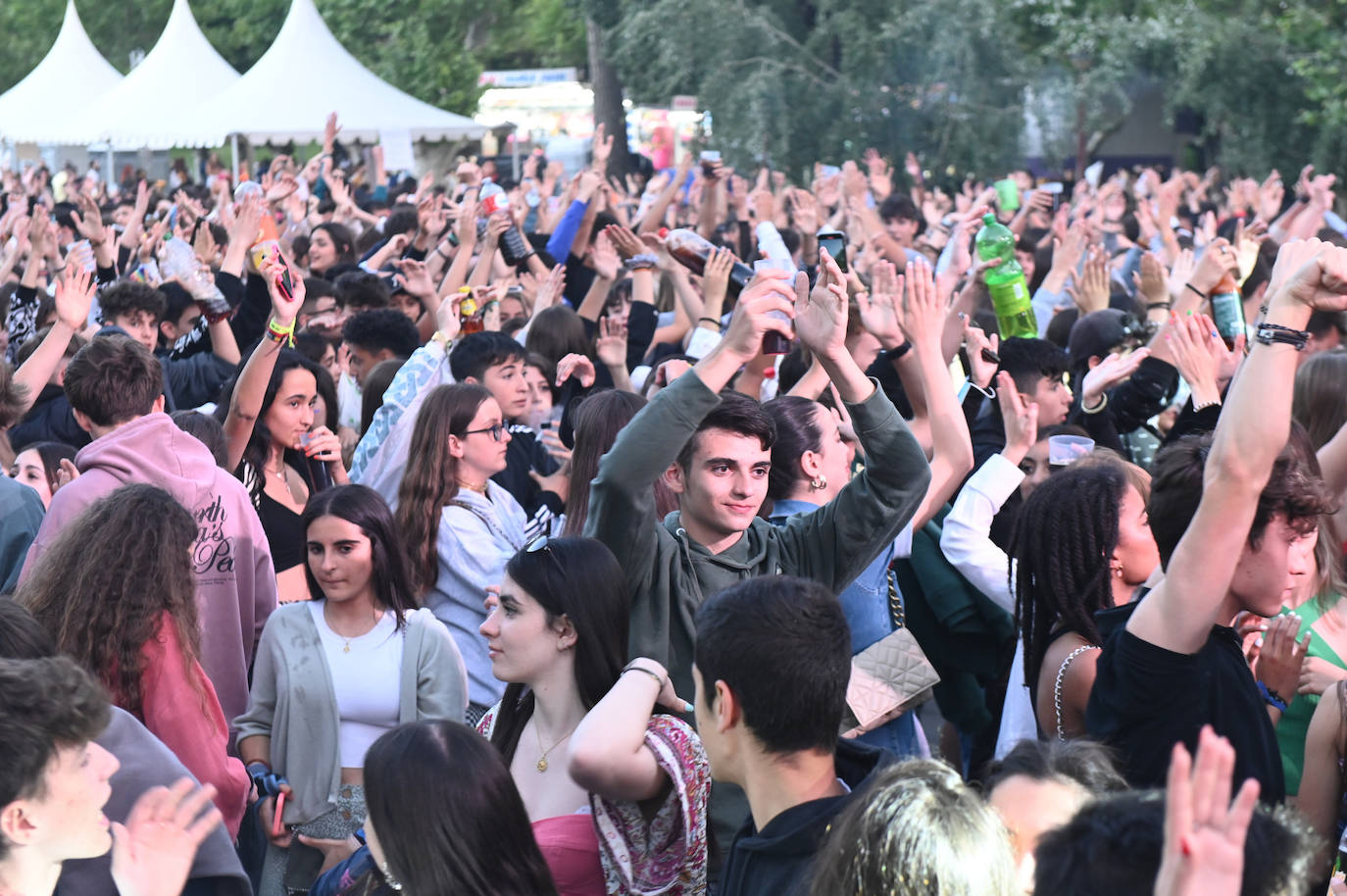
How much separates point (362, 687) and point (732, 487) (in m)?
1.24

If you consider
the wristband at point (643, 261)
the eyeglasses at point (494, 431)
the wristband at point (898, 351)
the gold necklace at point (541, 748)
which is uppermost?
the wristband at point (898, 351)

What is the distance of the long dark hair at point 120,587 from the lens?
3578 millimetres

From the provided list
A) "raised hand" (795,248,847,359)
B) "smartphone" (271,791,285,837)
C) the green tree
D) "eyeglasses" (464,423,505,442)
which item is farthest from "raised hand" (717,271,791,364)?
the green tree

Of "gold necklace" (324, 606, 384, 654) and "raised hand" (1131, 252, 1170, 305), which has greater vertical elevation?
"raised hand" (1131, 252, 1170, 305)

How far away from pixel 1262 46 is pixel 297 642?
23214 mm

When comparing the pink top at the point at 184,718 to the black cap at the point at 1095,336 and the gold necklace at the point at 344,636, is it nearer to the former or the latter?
the gold necklace at the point at 344,636

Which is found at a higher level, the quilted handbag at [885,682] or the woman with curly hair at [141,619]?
→ the woman with curly hair at [141,619]

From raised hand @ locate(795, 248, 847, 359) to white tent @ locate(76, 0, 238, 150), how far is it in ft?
65.9

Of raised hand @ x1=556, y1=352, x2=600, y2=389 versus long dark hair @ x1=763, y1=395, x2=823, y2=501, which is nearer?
long dark hair @ x1=763, y1=395, x2=823, y2=501

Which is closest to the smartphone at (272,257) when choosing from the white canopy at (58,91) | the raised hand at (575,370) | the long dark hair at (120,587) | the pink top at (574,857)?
the raised hand at (575,370)

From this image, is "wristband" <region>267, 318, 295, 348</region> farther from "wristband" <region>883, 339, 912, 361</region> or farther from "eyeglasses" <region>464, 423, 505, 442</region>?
"wristband" <region>883, 339, 912, 361</region>

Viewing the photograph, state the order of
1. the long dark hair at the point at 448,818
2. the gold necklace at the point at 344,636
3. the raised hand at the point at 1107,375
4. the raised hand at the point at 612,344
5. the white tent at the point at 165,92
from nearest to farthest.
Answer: the long dark hair at the point at 448,818
the gold necklace at the point at 344,636
the raised hand at the point at 1107,375
the raised hand at the point at 612,344
the white tent at the point at 165,92

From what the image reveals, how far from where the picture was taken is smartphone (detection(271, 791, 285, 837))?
402 centimetres

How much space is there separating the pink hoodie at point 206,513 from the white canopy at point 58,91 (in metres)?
22.6
